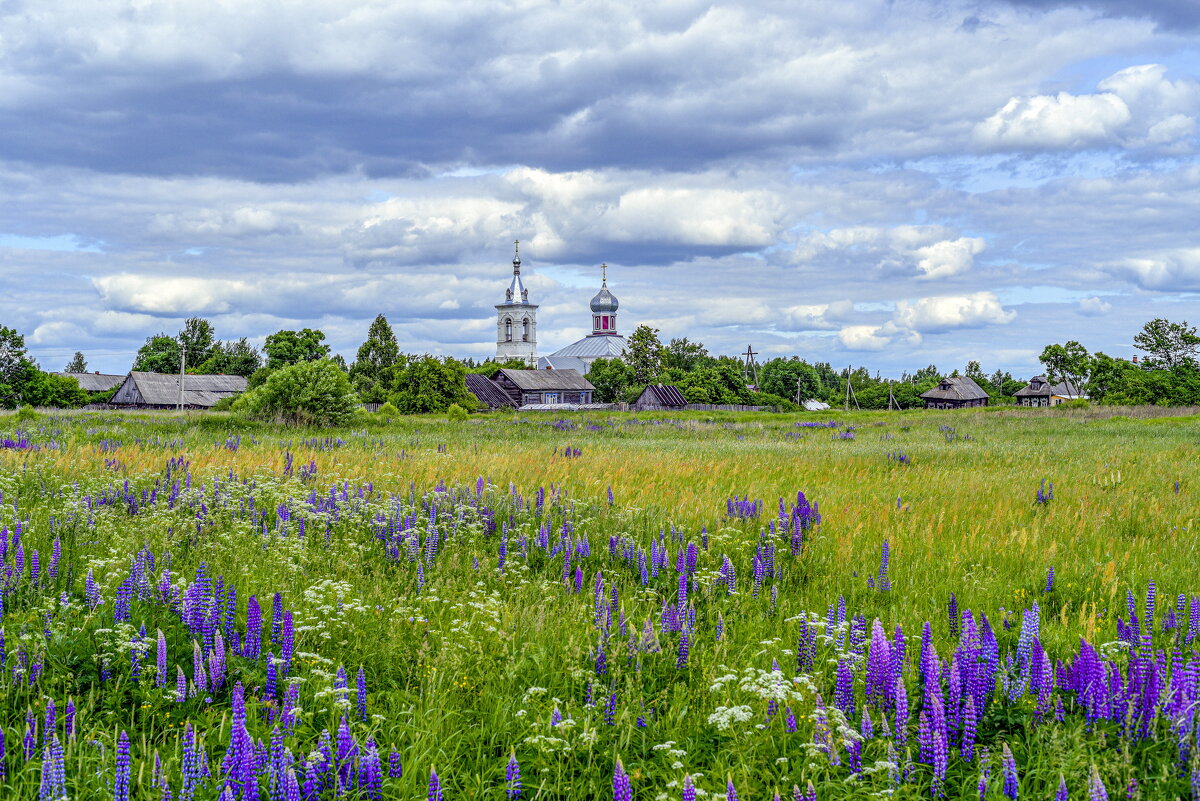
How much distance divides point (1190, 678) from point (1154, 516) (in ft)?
25.3

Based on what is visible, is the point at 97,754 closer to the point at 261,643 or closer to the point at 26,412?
the point at 261,643

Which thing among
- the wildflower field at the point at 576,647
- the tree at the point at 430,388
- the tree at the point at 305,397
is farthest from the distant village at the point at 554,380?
the wildflower field at the point at 576,647

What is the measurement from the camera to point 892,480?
1402cm

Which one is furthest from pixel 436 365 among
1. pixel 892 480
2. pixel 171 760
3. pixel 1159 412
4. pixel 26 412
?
→ pixel 171 760

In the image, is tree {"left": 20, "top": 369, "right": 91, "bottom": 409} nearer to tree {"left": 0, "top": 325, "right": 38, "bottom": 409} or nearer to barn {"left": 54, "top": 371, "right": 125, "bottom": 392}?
Answer: tree {"left": 0, "top": 325, "right": 38, "bottom": 409}

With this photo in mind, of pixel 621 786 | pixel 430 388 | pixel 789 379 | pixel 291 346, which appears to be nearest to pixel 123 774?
pixel 621 786

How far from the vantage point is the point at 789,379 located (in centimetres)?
11562

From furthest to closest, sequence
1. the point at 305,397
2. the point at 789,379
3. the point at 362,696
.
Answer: the point at 789,379 < the point at 305,397 < the point at 362,696

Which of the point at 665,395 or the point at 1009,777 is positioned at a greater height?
the point at 665,395

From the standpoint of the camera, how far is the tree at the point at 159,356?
99875mm

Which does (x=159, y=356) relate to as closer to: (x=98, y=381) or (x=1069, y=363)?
(x=98, y=381)

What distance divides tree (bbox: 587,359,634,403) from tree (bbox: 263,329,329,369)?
124 ft

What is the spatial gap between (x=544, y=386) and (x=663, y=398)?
23.5m

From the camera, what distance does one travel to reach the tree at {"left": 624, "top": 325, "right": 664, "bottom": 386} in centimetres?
10300
